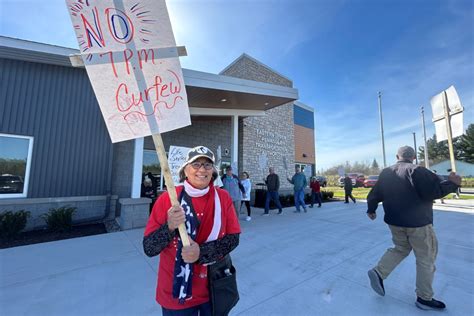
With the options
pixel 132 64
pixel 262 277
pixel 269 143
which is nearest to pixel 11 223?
pixel 262 277

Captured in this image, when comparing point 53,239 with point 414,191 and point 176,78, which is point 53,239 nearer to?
point 176,78

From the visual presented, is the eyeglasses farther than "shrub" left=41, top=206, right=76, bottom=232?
No

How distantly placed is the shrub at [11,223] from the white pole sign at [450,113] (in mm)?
8509

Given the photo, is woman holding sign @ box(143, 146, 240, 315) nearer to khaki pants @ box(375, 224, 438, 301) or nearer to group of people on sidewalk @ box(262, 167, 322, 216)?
khaki pants @ box(375, 224, 438, 301)

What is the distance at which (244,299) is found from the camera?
2.69 m

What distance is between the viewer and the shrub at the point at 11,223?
4902 millimetres

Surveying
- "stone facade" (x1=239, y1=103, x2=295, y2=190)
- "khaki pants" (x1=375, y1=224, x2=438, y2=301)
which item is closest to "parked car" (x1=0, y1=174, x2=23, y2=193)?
"khaki pants" (x1=375, y1=224, x2=438, y2=301)

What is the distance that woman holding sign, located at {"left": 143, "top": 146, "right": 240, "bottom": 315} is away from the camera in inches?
53.8

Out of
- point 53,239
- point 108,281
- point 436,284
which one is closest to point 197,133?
point 53,239

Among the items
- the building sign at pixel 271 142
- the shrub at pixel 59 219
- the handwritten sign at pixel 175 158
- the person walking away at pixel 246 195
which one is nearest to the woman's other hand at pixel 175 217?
the handwritten sign at pixel 175 158

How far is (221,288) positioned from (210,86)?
21.5 ft

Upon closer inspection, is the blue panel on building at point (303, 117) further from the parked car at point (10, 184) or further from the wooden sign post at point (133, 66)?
the wooden sign post at point (133, 66)

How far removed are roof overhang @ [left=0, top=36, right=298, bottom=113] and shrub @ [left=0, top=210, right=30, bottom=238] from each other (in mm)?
3973

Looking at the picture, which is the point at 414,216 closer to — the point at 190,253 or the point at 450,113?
the point at 450,113
